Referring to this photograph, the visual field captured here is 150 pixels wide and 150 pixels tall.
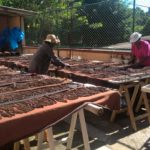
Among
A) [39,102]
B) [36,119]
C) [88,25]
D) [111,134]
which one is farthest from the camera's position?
[88,25]

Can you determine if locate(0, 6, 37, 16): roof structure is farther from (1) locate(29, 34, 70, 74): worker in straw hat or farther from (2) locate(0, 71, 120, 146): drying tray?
(2) locate(0, 71, 120, 146): drying tray

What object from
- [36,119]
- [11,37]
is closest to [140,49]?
[36,119]

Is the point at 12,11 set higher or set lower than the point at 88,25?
higher

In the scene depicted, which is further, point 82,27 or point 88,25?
point 88,25

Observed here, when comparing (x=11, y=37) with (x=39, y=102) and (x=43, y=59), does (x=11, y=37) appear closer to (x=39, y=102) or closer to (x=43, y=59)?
(x=43, y=59)

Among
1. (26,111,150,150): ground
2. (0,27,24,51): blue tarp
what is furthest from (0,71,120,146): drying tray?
(0,27,24,51): blue tarp

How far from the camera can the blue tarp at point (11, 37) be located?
11922 millimetres

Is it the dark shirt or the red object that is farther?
the dark shirt

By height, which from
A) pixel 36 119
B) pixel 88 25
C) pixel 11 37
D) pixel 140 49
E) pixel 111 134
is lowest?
pixel 111 134

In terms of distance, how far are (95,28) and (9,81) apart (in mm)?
11523

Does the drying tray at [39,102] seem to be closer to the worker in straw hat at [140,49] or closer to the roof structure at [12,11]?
the worker in straw hat at [140,49]

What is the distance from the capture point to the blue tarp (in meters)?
11.9

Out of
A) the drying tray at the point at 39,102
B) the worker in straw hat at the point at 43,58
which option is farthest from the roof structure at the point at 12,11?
the drying tray at the point at 39,102

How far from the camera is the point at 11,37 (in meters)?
11.9
